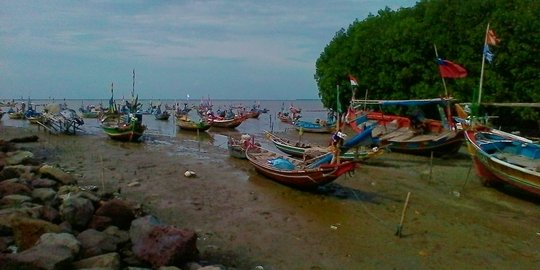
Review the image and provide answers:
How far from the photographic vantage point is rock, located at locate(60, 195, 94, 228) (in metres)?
9.20

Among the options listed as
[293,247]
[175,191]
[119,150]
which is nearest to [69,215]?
[293,247]

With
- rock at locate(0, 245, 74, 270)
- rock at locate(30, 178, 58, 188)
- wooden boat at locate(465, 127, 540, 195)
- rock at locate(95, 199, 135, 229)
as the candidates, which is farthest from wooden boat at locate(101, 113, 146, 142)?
rock at locate(0, 245, 74, 270)

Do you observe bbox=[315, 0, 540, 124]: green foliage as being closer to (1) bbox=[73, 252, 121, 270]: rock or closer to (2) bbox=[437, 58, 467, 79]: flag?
(2) bbox=[437, 58, 467, 79]: flag

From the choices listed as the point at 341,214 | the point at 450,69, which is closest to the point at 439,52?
the point at 450,69

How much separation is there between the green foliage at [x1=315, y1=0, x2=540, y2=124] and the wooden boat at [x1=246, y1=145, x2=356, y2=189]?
17332 mm

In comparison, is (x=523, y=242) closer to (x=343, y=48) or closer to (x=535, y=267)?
(x=535, y=267)

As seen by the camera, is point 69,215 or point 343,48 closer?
point 69,215

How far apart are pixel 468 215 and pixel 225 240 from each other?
741 centimetres

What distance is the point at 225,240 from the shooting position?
10.6 m

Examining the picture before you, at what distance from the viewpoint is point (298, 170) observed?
50.6 ft

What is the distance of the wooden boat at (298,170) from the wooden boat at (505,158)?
5.35 m

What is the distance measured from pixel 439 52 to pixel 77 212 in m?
28.7

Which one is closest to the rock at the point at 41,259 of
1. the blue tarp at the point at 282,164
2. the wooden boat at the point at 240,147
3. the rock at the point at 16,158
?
the blue tarp at the point at 282,164

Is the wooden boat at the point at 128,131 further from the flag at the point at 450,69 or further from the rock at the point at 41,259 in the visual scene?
the rock at the point at 41,259
